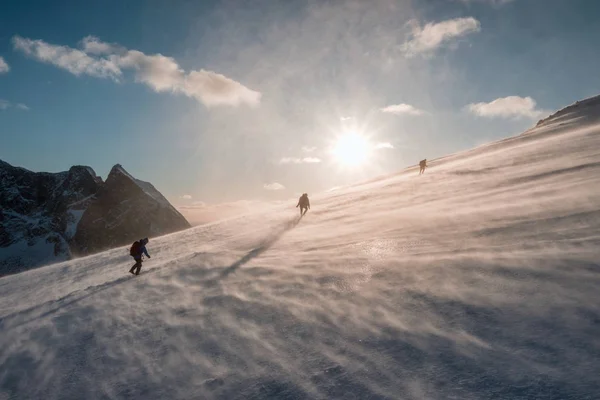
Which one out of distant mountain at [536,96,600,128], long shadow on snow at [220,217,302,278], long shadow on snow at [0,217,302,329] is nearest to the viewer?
long shadow on snow at [0,217,302,329]

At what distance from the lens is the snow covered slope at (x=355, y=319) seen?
492 centimetres

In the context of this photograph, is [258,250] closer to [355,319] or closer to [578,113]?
[355,319]

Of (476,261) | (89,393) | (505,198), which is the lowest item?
(89,393)

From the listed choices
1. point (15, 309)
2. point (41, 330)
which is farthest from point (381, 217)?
point (15, 309)

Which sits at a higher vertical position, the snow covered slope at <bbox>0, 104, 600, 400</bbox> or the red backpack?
the red backpack

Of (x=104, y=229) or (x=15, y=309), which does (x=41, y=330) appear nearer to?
(x=15, y=309)

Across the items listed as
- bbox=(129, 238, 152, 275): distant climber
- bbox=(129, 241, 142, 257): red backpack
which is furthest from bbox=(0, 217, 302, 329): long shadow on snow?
bbox=(129, 241, 142, 257): red backpack

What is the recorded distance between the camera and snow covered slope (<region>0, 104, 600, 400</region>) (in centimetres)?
492

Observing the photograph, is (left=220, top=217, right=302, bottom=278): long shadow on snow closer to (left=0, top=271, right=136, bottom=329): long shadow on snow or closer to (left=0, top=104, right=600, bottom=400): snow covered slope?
(left=0, top=104, right=600, bottom=400): snow covered slope

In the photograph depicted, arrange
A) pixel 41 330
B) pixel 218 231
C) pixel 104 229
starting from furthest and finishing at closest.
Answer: pixel 104 229
pixel 218 231
pixel 41 330

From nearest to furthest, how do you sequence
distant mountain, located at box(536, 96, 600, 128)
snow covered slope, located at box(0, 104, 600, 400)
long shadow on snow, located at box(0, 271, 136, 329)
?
snow covered slope, located at box(0, 104, 600, 400) < long shadow on snow, located at box(0, 271, 136, 329) < distant mountain, located at box(536, 96, 600, 128)

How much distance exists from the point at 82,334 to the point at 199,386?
4.43 m

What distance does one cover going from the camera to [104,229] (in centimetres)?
19838

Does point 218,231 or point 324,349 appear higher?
point 218,231
